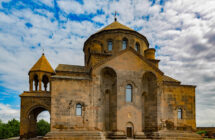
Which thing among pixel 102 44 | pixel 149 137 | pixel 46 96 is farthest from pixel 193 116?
pixel 46 96

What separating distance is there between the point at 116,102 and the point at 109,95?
1118 millimetres

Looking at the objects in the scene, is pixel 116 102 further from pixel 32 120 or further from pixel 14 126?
pixel 14 126

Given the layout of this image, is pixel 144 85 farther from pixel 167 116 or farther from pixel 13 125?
pixel 13 125

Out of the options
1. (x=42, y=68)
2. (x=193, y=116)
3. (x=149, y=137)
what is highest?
(x=42, y=68)

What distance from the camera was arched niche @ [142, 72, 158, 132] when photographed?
15562 mm

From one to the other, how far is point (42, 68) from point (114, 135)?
1104 centimetres

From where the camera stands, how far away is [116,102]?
48.0 ft

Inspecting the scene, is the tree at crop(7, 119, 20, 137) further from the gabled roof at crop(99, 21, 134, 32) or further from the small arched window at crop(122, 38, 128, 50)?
the small arched window at crop(122, 38, 128, 50)

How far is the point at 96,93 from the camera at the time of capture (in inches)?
581

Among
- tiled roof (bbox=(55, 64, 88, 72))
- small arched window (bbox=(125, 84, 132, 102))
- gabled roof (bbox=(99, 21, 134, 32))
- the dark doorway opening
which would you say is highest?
gabled roof (bbox=(99, 21, 134, 32))

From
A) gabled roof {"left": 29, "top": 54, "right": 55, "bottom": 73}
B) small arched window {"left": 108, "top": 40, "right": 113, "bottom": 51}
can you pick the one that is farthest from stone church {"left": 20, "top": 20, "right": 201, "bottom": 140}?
gabled roof {"left": 29, "top": 54, "right": 55, "bottom": 73}

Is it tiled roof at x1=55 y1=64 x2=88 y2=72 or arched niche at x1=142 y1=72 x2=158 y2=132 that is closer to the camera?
arched niche at x1=142 y1=72 x2=158 y2=132

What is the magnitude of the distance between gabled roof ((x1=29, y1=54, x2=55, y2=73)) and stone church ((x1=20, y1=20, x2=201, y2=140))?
2.84m

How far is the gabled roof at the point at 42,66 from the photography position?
789 inches
